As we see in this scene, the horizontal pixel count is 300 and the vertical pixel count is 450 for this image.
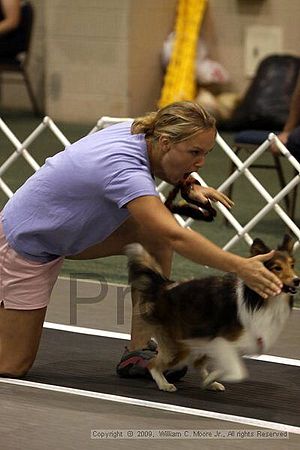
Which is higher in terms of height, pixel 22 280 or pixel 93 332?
pixel 22 280

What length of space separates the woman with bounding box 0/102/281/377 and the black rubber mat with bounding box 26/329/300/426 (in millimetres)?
145

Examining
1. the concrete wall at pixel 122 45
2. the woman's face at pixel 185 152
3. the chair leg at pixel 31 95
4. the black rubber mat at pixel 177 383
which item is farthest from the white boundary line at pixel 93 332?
the chair leg at pixel 31 95

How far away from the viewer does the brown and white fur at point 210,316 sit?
3.02 m

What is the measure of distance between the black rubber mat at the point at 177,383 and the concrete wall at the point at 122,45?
5.45 m

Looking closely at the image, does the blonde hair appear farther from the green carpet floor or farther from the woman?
the green carpet floor

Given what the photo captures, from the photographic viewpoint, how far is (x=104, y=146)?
310 centimetres

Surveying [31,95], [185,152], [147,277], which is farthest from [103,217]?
[31,95]

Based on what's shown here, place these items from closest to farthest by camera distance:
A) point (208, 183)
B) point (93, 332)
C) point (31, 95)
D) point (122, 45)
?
point (93, 332)
point (208, 183)
point (122, 45)
point (31, 95)

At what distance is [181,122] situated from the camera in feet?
9.93

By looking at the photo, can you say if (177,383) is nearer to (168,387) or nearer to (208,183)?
(168,387)

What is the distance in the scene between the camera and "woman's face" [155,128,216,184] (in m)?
3.03

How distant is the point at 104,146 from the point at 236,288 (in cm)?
56

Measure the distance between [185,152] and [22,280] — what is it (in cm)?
68

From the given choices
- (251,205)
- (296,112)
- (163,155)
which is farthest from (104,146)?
(251,205)
